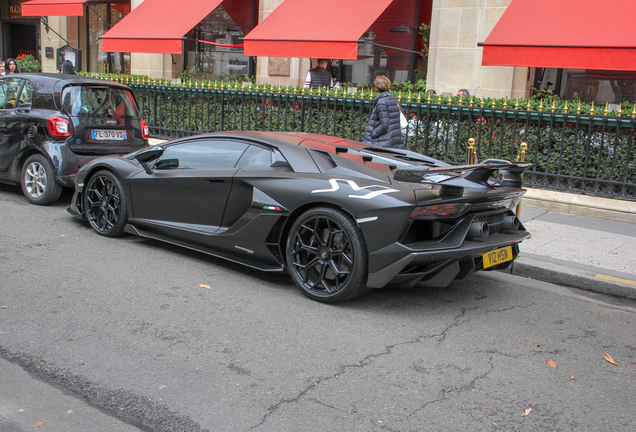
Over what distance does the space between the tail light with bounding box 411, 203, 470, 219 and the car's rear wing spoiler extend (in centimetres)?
25

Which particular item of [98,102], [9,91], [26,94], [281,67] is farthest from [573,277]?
[281,67]

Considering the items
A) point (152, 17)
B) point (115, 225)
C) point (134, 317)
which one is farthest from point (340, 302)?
point (152, 17)

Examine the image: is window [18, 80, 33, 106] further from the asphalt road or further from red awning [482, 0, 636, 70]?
red awning [482, 0, 636, 70]

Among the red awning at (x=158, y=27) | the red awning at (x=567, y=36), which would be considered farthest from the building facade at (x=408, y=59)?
the red awning at (x=567, y=36)

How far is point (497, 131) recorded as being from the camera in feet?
30.2

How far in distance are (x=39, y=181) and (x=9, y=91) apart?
146cm

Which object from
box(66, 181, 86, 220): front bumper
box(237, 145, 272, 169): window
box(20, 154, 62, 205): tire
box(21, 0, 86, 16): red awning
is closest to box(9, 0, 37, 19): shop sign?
box(21, 0, 86, 16): red awning

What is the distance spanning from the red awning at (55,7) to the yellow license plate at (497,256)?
53.3ft

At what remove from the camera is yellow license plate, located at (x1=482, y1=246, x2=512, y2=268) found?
473cm

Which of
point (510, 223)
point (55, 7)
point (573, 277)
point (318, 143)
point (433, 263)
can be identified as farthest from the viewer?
point (55, 7)

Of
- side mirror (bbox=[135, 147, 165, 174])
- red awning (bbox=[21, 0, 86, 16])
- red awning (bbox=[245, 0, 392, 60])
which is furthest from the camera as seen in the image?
red awning (bbox=[21, 0, 86, 16])

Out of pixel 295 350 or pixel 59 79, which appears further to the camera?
pixel 59 79

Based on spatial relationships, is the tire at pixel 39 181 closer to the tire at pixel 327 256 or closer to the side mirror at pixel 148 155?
the side mirror at pixel 148 155

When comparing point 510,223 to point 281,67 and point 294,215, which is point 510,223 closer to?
point 294,215
